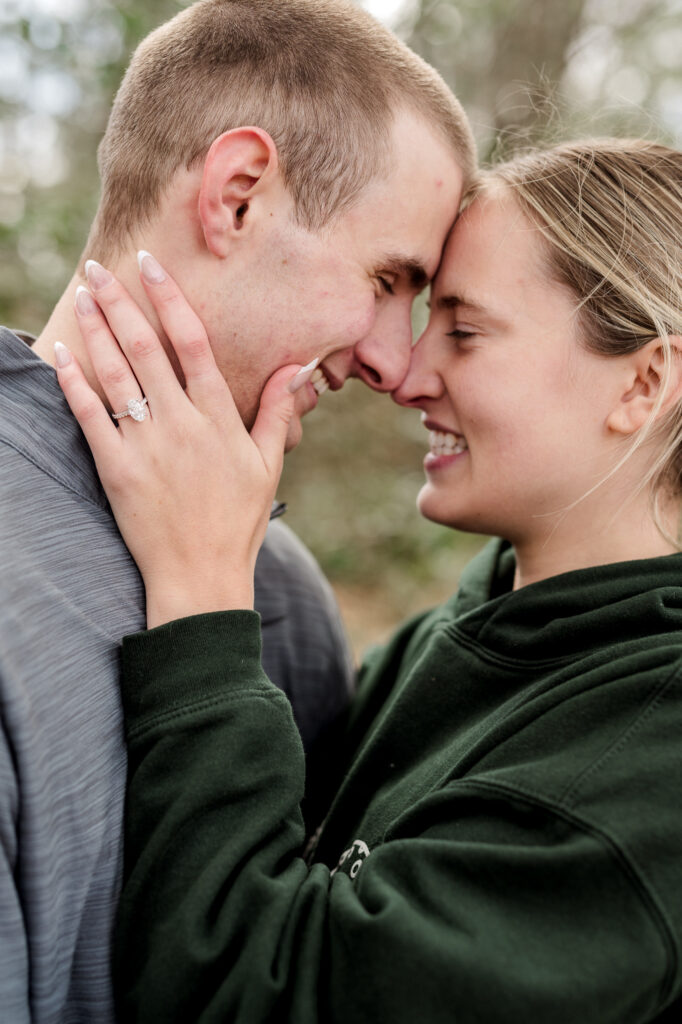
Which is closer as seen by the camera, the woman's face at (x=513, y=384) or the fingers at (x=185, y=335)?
the fingers at (x=185, y=335)

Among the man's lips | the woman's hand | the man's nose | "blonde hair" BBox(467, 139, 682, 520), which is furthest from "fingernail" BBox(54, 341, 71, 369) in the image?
"blonde hair" BBox(467, 139, 682, 520)

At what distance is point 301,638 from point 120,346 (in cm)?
98

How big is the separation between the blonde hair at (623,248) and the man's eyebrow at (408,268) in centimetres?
29

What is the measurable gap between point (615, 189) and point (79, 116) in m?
4.95

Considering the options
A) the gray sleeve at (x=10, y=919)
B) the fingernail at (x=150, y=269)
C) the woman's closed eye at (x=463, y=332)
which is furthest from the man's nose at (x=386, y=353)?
the gray sleeve at (x=10, y=919)

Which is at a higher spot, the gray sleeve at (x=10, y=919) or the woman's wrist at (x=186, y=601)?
the woman's wrist at (x=186, y=601)

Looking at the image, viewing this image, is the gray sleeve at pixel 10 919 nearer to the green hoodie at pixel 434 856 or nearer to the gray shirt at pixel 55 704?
the gray shirt at pixel 55 704

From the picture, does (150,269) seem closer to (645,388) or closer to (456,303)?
(456,303)

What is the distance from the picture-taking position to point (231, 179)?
172 centimetres

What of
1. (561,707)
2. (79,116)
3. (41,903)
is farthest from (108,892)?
(79,116)

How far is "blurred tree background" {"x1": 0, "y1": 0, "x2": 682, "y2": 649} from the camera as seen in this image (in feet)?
16.5

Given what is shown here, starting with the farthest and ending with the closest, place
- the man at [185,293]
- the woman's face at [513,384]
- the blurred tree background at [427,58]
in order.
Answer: the blurred tree background at [427,58] → the woman's face at [513,384] → the man at [185,293]

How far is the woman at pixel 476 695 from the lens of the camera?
4.04ft

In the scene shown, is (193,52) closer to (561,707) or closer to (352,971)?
(561,707)
